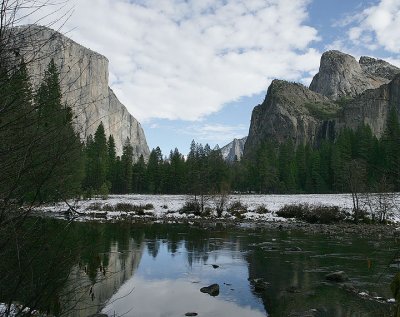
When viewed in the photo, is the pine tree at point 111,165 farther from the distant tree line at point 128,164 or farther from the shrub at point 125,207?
the shrub at point 125,207

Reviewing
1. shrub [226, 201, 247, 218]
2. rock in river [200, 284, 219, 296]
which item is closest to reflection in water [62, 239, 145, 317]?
rock in river [200, 284, 219, 296]

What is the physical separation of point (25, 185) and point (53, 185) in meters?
0.23

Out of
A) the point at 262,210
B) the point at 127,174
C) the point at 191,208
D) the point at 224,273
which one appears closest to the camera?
the point at 224,273

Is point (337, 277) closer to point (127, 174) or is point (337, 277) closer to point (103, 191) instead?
point (103, 191)

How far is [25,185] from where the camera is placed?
2898 mm

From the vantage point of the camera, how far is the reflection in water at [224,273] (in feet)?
34.1

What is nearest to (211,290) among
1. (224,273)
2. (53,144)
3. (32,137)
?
(224,273)

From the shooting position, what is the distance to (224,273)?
Result: 606 inches

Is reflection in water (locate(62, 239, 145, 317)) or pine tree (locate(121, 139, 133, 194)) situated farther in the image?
pine tree (locate(121, 139, 133, 194))

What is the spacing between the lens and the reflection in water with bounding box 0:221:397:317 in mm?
10398

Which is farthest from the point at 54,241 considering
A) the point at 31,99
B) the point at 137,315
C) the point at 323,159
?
the point at 323,159

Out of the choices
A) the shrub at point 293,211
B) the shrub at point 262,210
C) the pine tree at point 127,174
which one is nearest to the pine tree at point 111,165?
the pine tree at point 127,174

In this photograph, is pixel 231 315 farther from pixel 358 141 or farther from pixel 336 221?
pixel 358 141

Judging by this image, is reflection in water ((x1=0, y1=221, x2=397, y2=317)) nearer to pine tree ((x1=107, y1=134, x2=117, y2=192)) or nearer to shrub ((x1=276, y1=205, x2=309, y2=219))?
shrub ((x1=276, y1=205, x2=309, y2=219))
